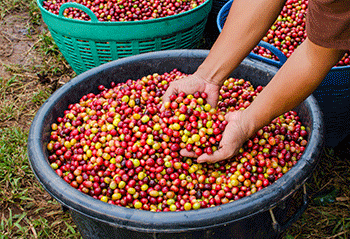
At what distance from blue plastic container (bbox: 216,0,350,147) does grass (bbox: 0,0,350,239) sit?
28 cm

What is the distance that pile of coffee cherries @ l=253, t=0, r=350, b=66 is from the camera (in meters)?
3.32

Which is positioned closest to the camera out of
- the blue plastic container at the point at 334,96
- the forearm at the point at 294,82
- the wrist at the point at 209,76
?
the forearm at the point at 294,82

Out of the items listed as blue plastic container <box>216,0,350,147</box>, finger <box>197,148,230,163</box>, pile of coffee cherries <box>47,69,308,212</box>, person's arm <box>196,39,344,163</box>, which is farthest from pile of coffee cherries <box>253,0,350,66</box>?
finger <box>197,148,230,163</box>

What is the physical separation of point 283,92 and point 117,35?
203 centimetres

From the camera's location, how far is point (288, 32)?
11.4 ft

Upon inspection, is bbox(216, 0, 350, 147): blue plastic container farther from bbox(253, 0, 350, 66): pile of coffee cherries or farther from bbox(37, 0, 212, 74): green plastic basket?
bbox(253, 0, 350, 66): pile of coffee cherries

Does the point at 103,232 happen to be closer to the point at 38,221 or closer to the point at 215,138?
Answer: the point at 215,138

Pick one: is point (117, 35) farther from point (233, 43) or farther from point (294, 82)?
point (294, 82)

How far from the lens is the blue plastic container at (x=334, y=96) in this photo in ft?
8.59

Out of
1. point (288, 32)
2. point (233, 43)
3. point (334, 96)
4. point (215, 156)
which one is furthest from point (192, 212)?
point (288, 32)

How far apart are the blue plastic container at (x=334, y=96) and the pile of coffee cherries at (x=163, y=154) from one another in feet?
1.96

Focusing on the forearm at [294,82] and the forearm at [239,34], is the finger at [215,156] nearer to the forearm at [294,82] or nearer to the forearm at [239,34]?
the forearm at [294,82]

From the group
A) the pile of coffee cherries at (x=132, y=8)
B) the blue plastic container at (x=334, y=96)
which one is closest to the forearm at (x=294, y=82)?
the blue plastic container at (x=334, y=96)

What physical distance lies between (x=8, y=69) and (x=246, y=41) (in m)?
3.98
